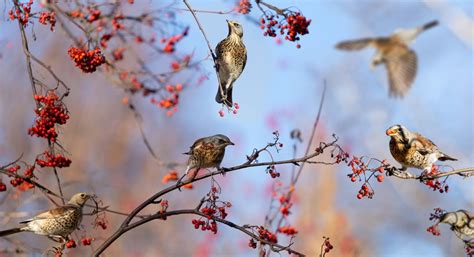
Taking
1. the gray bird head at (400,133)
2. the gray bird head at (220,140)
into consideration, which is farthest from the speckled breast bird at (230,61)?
the gray bird head at (400,133)

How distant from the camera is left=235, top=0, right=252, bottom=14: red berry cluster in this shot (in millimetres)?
2967

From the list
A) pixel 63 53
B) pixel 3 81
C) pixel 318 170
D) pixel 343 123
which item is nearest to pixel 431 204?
pixel 343 123

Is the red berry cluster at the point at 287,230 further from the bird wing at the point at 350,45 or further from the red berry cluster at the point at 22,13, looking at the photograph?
Answer: the bird wing at the point at 350,45

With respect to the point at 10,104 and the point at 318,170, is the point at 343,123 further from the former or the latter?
the point at 10,104

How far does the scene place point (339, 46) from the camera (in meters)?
7.75

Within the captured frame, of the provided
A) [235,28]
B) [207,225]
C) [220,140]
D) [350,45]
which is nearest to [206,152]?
[220,140]

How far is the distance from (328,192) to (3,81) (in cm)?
792

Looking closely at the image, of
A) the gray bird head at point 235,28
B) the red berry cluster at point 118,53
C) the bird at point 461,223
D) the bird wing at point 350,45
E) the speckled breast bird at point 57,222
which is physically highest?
the bird wing at point 350,45

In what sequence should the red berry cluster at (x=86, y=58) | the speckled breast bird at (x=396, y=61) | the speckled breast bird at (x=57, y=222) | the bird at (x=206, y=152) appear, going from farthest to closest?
the speckled breast bird at (x=396, y=61) → the speckled breast bird at (x=57, y=222) → the bird at (x=206, y=152) → the red berry cluster at (x=86, y=58)

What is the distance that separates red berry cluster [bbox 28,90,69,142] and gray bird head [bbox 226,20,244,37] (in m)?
1.14

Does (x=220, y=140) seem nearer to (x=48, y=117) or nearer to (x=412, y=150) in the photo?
(x=48, y=117)

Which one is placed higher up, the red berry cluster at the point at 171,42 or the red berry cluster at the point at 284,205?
the red berry cluster at the point at 171,42

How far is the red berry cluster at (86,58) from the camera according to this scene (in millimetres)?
3295

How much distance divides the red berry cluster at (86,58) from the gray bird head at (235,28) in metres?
0.84
